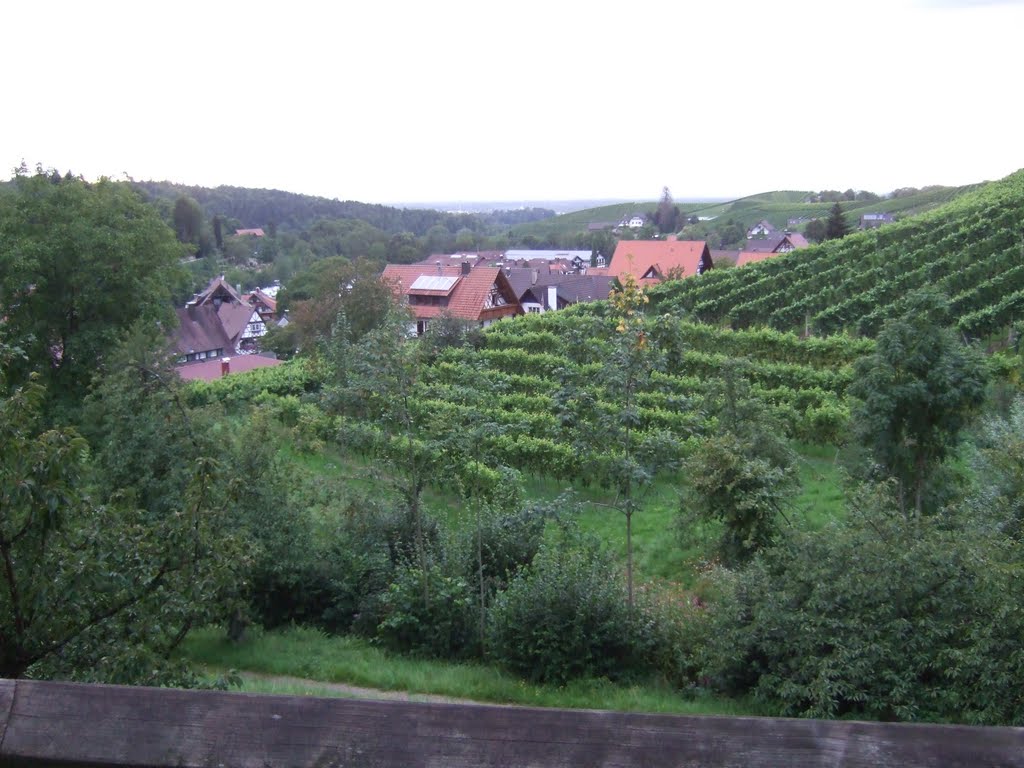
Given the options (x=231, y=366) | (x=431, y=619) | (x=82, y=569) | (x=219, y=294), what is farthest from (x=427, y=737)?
(x=219, y=294)

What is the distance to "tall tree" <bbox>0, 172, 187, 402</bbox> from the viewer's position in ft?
67.3

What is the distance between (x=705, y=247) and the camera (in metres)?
58.0

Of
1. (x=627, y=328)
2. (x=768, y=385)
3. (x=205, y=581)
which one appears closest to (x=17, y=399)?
(x=205, y=581)

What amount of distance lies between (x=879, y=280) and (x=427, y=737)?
36.9m

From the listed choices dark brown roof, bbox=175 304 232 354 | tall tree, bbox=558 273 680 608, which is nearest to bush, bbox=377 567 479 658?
tall tree, bbox=558 273 680 608

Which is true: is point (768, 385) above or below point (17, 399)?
below

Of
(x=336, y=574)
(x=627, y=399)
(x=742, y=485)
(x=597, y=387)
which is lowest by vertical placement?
(x=336, y=574)

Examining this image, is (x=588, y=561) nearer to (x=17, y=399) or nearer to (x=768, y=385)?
(x=17, y=399)

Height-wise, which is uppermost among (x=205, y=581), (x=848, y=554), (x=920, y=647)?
(x=205, y=581)

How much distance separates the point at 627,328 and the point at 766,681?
4279mm

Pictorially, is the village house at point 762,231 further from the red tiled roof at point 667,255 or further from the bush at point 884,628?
the bush at point 884,628

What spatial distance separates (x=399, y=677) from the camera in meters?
9.71

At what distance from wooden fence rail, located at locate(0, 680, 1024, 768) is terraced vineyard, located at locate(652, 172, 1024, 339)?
2820 cm

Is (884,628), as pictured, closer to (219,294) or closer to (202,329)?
(202,329)
